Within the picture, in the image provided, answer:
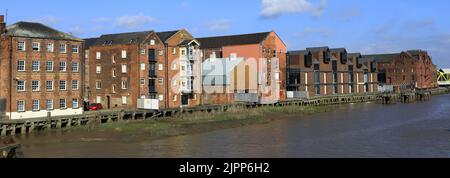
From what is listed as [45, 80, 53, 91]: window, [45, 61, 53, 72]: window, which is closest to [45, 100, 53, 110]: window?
[45, 80, 53, 91]: window

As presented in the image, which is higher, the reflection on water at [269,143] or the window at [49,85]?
the window at [49,85]

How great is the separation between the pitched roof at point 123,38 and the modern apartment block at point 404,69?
87.0 metres

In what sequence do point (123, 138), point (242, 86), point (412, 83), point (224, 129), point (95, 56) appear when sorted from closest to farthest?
point (123, 138), point (224, 129), point (95, 56), point (242, 86), point (412, 83)

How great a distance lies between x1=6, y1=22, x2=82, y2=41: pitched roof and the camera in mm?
49781

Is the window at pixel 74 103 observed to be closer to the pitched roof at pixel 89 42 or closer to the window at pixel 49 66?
the window at pixel 49 66

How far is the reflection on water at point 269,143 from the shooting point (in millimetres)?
33875

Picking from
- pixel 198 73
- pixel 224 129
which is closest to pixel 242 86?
pixel 198 73

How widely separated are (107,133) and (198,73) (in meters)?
30.4

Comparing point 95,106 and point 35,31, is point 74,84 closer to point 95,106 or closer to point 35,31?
point 35,31

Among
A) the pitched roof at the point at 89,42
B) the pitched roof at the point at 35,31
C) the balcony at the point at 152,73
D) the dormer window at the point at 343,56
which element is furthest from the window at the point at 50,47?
the dormer window at the point at 343,56

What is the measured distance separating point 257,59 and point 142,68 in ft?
83.2
